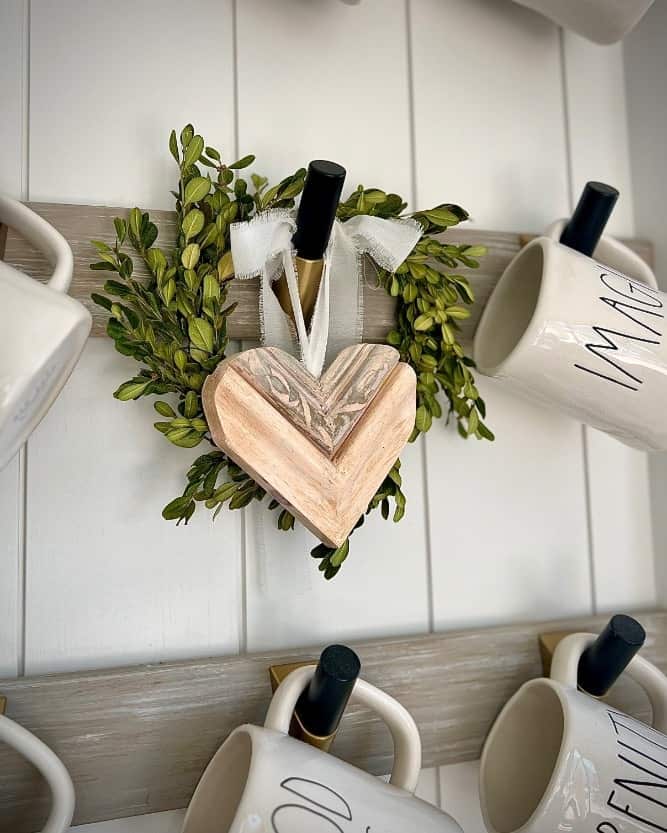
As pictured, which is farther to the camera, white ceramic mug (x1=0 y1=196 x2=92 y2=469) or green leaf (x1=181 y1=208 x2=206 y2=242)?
green leaf (x1=181 y1=208 x2=206 y2=242)

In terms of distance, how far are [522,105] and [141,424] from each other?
0.52m

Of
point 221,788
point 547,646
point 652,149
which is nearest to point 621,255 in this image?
point 652,149

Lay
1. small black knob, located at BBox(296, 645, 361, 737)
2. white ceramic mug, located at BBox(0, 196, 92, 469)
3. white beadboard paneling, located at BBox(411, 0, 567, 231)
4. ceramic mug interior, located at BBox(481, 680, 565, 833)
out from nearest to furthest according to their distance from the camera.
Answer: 1. white ceramic mug, located at BBox(0, 196, 92, 469)
2. small black knob, located at BBox(296, 645, 361, 737)
3. ceramic mug interior, located at BBox(481, 680, 565, 833)
4. white beadboard paneling, located at BBox(411, 0, 567, 231)

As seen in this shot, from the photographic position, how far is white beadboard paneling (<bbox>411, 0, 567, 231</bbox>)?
77cm

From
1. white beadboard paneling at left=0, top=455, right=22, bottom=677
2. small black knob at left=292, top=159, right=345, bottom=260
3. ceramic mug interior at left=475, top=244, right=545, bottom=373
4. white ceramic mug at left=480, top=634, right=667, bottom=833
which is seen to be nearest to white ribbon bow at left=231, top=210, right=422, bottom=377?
small black knob at left=292, top=159, right=345, bottom=260

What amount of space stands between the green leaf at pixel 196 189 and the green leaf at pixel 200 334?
98mm

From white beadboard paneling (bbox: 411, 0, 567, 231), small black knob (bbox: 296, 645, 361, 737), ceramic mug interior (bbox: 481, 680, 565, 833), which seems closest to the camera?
small black knob (bbox: 296, 645, 361, 737)

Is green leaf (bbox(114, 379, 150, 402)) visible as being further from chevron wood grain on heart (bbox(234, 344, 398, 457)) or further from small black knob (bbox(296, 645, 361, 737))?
small black knob (bbox(296, 645, 361, 737))

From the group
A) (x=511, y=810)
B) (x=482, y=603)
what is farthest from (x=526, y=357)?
(x=511, y=810)

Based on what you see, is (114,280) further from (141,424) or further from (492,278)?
(492,278)

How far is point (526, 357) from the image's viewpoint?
2.08 ft

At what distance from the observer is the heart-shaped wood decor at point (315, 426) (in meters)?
0.56

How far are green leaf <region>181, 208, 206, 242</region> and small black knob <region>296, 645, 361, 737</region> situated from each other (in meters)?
0.34

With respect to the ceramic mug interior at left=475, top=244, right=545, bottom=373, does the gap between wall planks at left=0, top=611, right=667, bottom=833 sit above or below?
below
